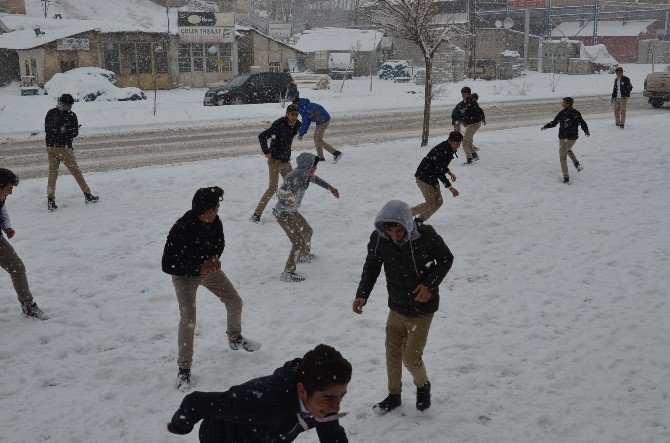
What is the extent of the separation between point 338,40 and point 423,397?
5129 centimetres

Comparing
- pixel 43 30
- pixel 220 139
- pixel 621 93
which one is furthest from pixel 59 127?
pixel 43 30

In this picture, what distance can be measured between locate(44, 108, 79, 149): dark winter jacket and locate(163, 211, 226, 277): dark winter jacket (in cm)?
604

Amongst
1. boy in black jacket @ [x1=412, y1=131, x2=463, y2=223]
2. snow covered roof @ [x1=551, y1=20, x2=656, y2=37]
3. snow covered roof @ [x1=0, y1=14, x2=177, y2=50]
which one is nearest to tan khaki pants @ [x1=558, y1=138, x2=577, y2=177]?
boy in black jacket @ [x1=412, y1=131, x2=463, y2=223]

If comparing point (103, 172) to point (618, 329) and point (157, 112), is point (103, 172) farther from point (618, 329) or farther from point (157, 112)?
point (157, 112)

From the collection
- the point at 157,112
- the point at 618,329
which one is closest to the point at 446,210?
the point at 618,329

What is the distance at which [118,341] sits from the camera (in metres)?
5.86

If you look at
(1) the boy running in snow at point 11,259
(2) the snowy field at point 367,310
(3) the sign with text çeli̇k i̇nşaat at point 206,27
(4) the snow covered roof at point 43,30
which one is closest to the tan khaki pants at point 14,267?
(1) the boy running in snow at point 11,259

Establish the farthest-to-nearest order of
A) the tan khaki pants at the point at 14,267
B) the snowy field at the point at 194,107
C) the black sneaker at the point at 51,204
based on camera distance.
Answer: the snowy field at the point at 194,107
the black sneaker at the point at 51,204
the tan khaki pants at the point at 14,267

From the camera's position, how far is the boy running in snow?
5.71 meters

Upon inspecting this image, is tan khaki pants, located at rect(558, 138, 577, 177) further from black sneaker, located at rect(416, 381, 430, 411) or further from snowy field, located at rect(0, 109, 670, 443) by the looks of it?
black sneaker, located at rect(416, 381, 430, 411)

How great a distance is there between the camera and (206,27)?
38.1 meters

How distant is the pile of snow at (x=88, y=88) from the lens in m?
29.0

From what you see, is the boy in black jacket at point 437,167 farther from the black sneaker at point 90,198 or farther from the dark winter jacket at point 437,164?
the black sneaker at point 90,198

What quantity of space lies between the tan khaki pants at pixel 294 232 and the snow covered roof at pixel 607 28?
201 feet
